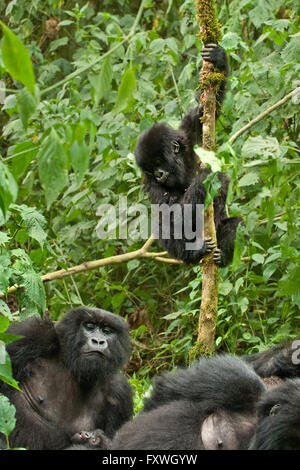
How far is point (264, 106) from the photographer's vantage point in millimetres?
5344

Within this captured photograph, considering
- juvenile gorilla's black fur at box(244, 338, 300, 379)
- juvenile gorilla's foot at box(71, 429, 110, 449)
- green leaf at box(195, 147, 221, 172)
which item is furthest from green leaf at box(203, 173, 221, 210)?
Answer: juvenile gorilla's foot at box(71, 429, 110, 449)

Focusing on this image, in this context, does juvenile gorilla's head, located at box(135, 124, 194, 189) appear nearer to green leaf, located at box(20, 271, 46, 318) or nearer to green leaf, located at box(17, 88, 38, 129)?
green leaf, located at box(20, 271, 46, 318)

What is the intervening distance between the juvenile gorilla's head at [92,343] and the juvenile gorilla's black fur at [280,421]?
1699 mm

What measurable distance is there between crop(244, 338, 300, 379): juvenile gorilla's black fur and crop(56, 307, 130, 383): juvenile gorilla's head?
895mm

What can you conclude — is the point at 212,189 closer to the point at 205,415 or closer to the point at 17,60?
the point at 205,415

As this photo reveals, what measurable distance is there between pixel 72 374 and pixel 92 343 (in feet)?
0.78

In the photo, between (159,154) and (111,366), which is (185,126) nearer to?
(159,154)

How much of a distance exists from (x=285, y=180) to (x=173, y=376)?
1.10 m

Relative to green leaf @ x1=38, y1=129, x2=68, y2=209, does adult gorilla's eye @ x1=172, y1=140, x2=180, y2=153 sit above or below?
below

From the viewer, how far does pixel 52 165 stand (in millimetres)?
1915

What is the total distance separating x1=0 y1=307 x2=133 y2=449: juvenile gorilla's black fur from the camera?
4012mm

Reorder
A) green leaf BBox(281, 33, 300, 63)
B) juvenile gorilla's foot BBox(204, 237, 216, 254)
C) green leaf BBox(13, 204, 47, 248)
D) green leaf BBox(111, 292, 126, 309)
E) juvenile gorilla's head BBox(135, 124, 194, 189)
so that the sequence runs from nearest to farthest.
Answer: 1. green leaf BBox(13, 204, 47, 248)
2. juvenile gorilla's foot BBox(204, 237, 216, 254)
3. green leaf BBox(281, 33, 300, 63)
4. juvenile gorilla's head BBox(135, 124, 194, 189)
5. green leaf BBox(111, 292, 126, 309)

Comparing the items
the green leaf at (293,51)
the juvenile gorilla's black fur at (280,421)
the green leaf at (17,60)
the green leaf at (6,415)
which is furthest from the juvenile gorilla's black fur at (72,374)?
the green leaf at (17,60)

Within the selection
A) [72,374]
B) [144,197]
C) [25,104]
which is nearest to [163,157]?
[144,197]
